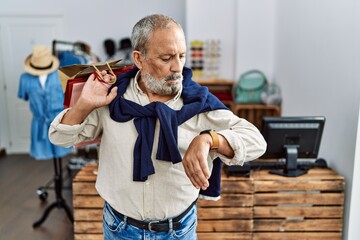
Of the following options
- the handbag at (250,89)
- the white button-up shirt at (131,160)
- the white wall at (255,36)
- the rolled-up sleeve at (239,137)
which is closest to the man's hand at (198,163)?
the rolled-up sleeve at (239,137)

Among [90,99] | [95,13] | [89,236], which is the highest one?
[95,13]

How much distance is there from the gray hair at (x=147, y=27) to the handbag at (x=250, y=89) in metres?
3.11

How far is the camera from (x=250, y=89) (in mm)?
4246

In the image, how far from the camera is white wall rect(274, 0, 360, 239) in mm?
2342

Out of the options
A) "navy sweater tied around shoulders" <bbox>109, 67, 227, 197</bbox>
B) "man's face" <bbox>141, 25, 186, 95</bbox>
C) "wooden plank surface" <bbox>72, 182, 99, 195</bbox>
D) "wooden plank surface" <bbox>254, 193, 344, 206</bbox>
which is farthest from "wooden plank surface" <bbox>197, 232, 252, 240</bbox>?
"man's face" <bbox>141, 25, 186, 95</bbox>

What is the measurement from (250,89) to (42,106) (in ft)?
7.24

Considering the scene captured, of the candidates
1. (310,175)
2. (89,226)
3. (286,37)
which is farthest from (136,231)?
(286,37)

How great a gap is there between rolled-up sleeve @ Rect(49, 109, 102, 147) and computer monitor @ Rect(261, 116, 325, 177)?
136cm

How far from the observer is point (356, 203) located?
7.91 feet

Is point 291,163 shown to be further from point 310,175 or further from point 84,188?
point 84,188

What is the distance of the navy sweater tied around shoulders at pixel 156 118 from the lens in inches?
47.4

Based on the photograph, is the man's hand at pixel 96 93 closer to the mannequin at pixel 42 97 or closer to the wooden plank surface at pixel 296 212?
the wooden plank surface at pixel 296 212

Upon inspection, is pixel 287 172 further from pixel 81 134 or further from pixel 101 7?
pixel 101 7

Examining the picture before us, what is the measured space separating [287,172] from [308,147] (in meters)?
0.22
